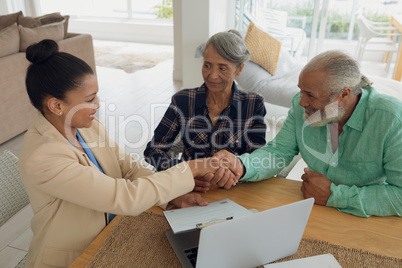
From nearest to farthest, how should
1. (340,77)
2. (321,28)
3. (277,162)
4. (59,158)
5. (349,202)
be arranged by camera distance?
(59,158)
(349,202)
(340,77)
(277,162)
(321,28)

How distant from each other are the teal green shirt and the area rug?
4405 millimetres

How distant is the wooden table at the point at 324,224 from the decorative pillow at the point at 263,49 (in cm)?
275

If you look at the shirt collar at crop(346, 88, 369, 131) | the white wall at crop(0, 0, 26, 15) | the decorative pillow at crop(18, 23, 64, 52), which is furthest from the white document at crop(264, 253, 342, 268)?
the white wall at crop(0, 0, 26, 15)

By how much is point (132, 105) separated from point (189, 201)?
10.4 ft

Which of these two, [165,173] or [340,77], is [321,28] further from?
[165,173]

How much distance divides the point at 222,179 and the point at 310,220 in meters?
0.34

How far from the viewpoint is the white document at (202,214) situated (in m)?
1.07

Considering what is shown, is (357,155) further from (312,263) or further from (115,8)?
(115,8)

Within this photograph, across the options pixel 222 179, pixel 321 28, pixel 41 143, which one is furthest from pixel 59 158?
pixel 321 28

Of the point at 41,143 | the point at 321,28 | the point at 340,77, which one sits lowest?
the point at 321,28

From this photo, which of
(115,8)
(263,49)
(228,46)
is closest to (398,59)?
(263,49)

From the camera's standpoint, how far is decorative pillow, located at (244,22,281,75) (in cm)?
397

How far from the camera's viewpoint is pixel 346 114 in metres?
1.43

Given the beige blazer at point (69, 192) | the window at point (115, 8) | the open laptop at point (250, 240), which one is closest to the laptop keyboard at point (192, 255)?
the open laptop at point (250, 240)
